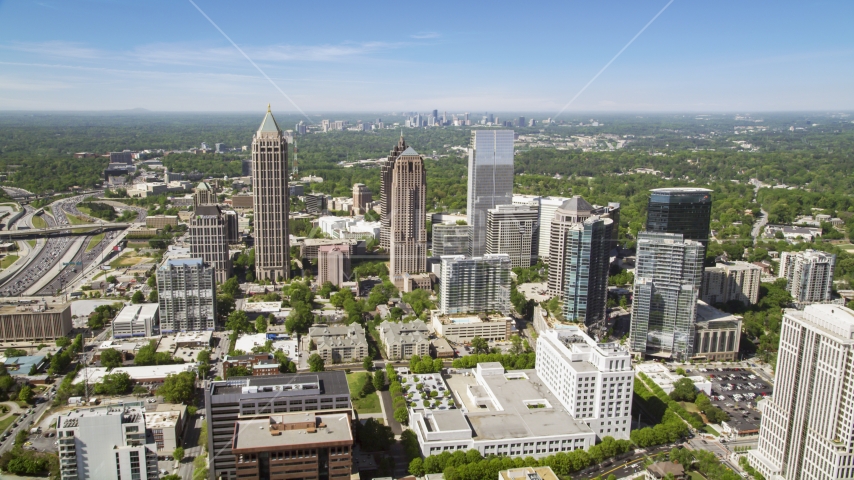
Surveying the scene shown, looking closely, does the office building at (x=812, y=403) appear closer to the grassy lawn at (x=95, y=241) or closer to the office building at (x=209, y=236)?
the office building at (x=209, y=236)

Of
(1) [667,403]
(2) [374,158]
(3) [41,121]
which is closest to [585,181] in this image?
(2) [374,158]

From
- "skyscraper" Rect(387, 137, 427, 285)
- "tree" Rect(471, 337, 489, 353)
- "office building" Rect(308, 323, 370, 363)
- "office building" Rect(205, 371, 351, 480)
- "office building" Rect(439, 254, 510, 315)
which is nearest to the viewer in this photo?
"office building" Rect(205, 371, 351, 480)

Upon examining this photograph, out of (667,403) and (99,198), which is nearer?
(667,403)

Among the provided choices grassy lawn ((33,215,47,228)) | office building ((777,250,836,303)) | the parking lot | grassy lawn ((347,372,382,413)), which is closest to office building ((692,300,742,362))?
the parking lot

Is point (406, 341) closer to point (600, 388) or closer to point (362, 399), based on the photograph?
point (362, 399)

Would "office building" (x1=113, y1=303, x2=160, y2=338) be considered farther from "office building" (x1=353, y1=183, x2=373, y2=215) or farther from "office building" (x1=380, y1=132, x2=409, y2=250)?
"office building" (x1=353, y1=183, x2=373, y2=215)

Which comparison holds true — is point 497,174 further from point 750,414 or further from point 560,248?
point 750,414

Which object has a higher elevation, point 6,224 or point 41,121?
point 41,121

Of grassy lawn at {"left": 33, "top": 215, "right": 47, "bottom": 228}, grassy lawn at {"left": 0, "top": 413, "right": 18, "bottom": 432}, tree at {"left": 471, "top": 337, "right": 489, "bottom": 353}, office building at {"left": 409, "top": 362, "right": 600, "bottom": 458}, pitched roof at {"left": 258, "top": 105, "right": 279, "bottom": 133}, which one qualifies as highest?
pitched roof at {"left": 258, "top": 105, "right": 279, "bottom": 133}
